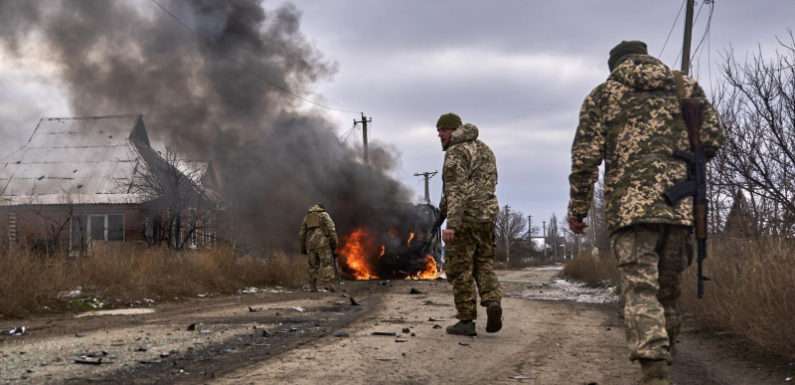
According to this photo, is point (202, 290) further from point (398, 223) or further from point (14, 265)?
point (398, 223)

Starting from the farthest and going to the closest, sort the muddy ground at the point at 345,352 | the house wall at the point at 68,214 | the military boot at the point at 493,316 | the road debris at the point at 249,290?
the house wall at the point at 68,214 → the road debris at the point at 249,290 → the military boot at the point at 493,316 → the muddy ground at the point at 345,352

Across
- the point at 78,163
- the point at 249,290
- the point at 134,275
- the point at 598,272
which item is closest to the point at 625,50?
the point at 134,275

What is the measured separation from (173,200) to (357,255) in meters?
5.97

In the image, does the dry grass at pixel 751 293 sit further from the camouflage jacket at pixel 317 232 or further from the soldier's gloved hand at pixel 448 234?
the camouflage jacket at pixel 317 232

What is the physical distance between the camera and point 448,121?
6.98 metres

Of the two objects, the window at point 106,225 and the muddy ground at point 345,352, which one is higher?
the window at point 106,225

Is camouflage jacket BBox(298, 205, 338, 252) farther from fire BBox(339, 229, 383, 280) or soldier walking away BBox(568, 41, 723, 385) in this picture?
soldier walking away BBox(568, 41, 723, 385)

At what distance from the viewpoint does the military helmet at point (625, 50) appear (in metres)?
4.63

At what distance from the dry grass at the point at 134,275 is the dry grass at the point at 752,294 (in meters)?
7.77

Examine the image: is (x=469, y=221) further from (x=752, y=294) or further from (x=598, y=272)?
(x=598, y=272)

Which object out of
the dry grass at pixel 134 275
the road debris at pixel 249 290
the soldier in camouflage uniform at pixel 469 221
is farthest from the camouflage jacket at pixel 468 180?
the road debris at pixel 249 290

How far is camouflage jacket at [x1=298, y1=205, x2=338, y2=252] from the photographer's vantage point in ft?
48.8

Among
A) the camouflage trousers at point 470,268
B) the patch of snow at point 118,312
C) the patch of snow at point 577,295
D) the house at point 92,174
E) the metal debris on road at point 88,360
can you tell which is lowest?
the patch of snow at point 577,295

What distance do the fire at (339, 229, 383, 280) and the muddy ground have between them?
1393cm
